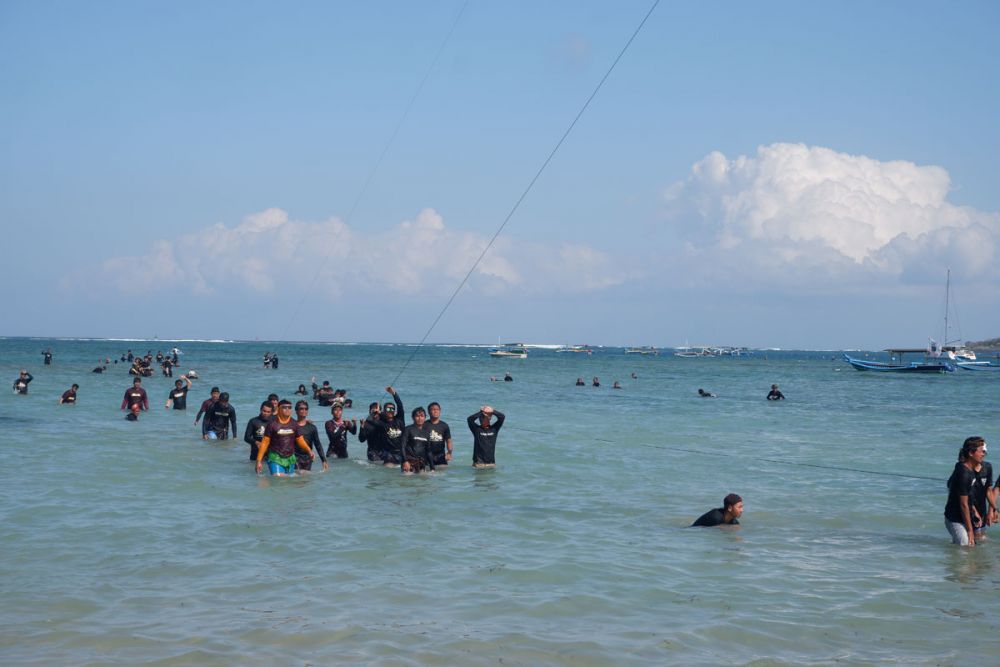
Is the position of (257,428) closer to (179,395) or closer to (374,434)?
(374,434)

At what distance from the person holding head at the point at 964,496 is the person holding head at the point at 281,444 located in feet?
32.9

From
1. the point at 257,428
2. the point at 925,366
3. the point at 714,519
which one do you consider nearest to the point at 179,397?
the point at 257,428

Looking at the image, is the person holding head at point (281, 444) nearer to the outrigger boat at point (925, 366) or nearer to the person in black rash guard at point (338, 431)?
the person in black rash guard at point (338, 431)

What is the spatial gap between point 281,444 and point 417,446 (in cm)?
242

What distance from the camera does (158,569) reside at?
9.49 metres

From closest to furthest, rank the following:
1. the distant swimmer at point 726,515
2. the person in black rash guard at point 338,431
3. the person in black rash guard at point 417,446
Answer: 1. the distant swimmer at point 726,515
2. the person in black rash guard at point 417,446
3. the person in black rash guard at point 338,431

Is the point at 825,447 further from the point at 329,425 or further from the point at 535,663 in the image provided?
the point at 535,663

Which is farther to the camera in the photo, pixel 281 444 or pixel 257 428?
pixel 257 428

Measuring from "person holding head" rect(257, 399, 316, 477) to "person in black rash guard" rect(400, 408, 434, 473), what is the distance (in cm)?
175

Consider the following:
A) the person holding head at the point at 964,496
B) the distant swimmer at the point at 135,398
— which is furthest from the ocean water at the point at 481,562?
the distant swimmer at the point at 135,398

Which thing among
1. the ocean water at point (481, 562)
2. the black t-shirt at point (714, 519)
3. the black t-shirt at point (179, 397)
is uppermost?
the black t-shirt at point (179, 397)

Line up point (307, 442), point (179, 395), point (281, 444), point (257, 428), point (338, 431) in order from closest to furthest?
1. point (281, 444)
2. point (307, 442)
3. point (257, 428)
4. point (338, 431)
5. point (179, 395)

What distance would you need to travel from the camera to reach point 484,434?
1725cm

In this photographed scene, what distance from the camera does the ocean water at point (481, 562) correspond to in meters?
7.47
